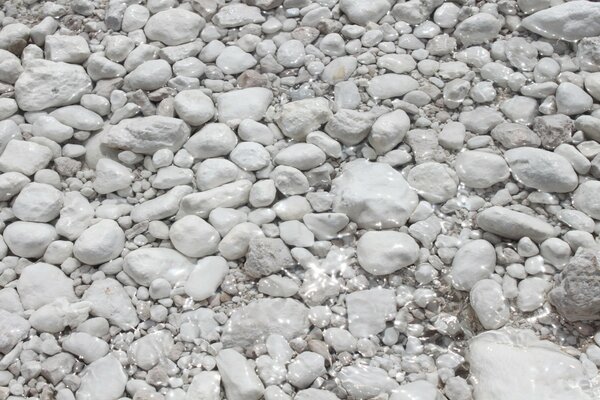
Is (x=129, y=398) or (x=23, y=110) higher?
(x=23, y=110)

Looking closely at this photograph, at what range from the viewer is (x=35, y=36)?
196 cm

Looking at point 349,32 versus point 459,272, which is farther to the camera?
point 349,32

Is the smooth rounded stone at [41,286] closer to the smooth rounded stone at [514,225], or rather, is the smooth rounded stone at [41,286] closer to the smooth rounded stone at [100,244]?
the smooth rounded stone at [100,244]

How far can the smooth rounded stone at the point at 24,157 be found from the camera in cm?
167

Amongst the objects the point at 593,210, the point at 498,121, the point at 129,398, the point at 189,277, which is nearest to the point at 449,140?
the point at 498,121

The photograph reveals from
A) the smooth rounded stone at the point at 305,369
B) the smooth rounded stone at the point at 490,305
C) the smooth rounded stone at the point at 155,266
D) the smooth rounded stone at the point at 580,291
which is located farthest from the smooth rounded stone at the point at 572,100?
the smooth rounded stone at the point at 155,266

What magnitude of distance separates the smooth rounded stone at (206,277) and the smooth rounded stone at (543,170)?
760mm

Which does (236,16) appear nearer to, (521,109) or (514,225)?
(521,109)

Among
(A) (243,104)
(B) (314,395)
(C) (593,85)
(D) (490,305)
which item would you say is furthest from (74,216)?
(C) (593,85)

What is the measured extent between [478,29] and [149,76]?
0.96 meters

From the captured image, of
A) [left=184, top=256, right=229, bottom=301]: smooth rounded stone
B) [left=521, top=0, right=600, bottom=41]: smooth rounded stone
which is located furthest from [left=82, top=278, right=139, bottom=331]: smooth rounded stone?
[left=521, top=0, right=600, bottom=41]: smooth rounded stone

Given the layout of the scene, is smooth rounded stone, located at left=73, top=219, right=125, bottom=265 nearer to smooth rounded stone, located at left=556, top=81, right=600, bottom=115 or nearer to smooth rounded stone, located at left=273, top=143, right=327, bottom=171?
smooth rounded stone, located at left=273, top=143, right=327, bottom=171

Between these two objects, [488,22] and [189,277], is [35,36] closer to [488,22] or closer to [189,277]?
[189,277]

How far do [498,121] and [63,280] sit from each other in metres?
1.17
